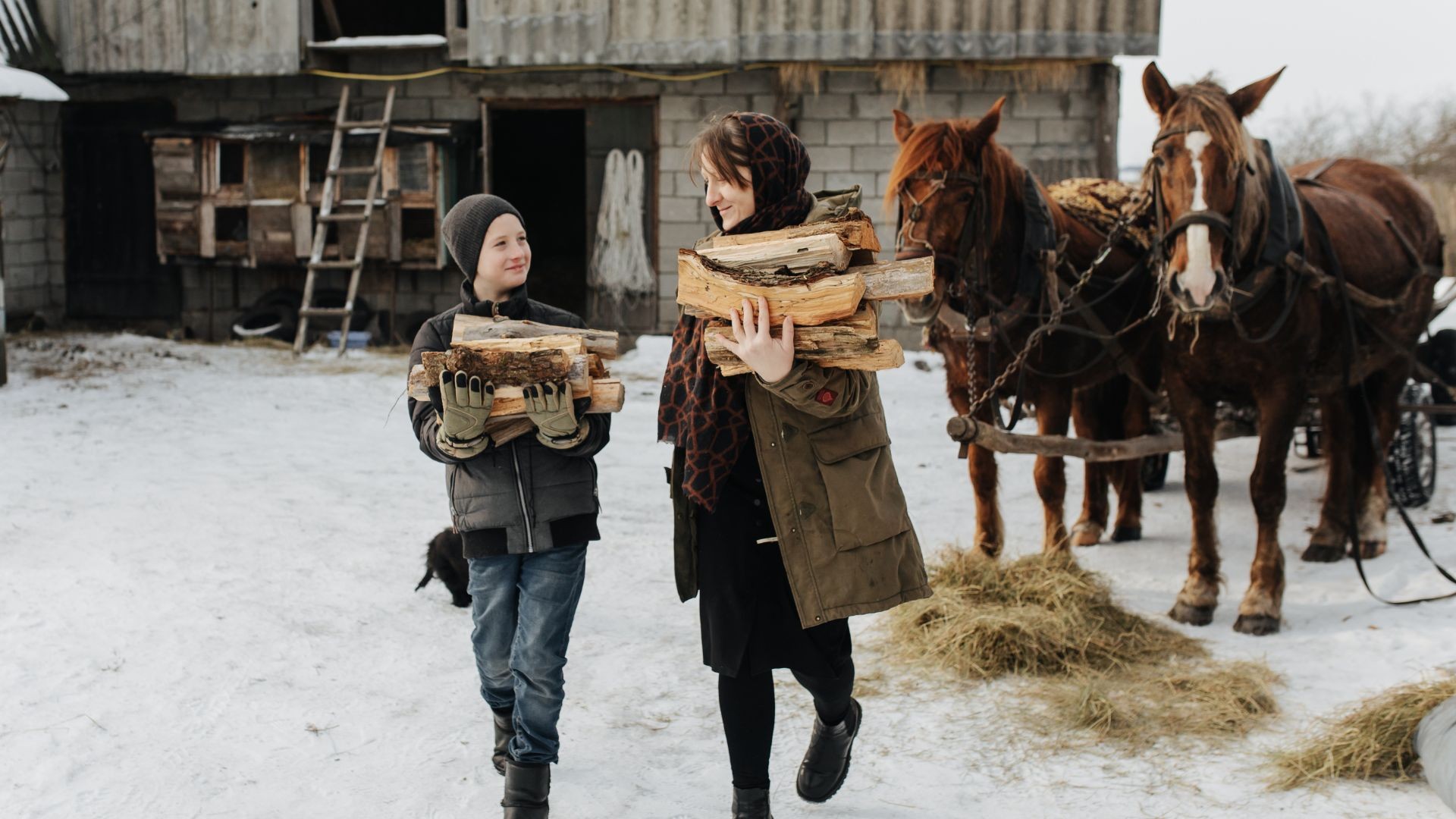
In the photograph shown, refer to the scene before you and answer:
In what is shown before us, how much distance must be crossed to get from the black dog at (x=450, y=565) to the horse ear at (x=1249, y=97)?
11.2 feet

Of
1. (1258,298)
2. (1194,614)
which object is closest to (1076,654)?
(1194,614)

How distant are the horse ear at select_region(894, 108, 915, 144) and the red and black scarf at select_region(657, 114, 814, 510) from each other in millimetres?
2258

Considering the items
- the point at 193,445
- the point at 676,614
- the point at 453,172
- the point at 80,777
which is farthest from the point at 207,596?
the point at 453,172

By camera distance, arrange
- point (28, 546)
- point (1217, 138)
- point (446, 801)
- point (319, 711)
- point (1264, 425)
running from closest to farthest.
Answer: point (446, 801)
point (319, 711)
point (1217, 138)
point (1264, 425)
point (28, 546)

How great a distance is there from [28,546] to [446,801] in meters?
3.13

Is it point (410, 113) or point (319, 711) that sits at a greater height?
point (410, 113)

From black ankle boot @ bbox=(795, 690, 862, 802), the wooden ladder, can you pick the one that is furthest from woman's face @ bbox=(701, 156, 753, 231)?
the wooden ladder

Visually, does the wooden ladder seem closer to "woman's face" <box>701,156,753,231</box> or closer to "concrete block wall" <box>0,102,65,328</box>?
"concrete block wall" <box>0,102,65,328</box>

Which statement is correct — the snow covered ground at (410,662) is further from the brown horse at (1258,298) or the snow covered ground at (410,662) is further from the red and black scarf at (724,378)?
the red and black scarf at (724,378)

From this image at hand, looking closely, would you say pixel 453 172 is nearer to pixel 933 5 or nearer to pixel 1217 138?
pixel 933 5

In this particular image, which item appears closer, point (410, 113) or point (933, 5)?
point (933, 5)

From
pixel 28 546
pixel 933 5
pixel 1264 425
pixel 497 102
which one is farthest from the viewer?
pixel 497 102

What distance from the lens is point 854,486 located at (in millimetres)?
2748

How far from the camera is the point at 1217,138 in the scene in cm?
439
